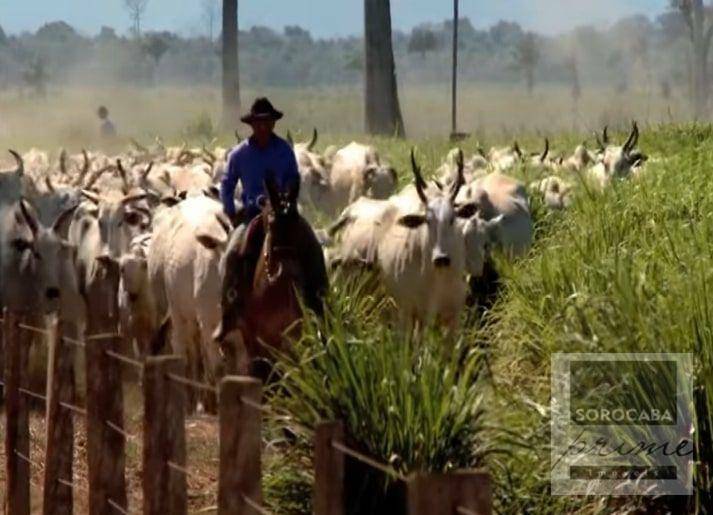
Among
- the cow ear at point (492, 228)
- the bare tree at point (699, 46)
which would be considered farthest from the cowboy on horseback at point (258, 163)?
the bare tree at point (699, 46)

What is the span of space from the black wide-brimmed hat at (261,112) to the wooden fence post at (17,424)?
363 centimetres

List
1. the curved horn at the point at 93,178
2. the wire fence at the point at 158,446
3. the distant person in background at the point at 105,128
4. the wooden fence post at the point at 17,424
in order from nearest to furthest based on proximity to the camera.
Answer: the wire fence at the point at 158,446 → the wooden fence post at the point at 17,424 → the curved horn at the point at 93,178 → the distant person in background at the point at 105,128

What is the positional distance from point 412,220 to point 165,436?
7.67 meters

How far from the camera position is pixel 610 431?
857 centimetres

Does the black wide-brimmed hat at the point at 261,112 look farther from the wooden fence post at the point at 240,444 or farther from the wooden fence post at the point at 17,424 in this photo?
the wooden fence post at the point at 240,444

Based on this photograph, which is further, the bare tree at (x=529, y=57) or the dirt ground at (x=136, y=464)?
the bare tree at (x=529, y=57)

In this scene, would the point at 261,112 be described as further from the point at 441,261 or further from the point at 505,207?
the point at 505,207

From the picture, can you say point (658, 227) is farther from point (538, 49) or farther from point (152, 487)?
point (538, 49)

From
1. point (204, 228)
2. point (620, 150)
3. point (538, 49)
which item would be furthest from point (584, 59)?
point (204, 228)

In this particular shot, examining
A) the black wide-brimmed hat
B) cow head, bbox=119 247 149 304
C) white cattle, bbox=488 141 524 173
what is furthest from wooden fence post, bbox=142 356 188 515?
white cattle, bbox=488 141 524 173

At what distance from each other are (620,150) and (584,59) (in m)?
106

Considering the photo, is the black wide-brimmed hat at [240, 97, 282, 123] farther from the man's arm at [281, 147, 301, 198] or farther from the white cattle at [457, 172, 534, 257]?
the white cattle at [457, 172, 534, 257]

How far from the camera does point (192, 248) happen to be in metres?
15.6

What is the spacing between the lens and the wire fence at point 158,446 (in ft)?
20.5
